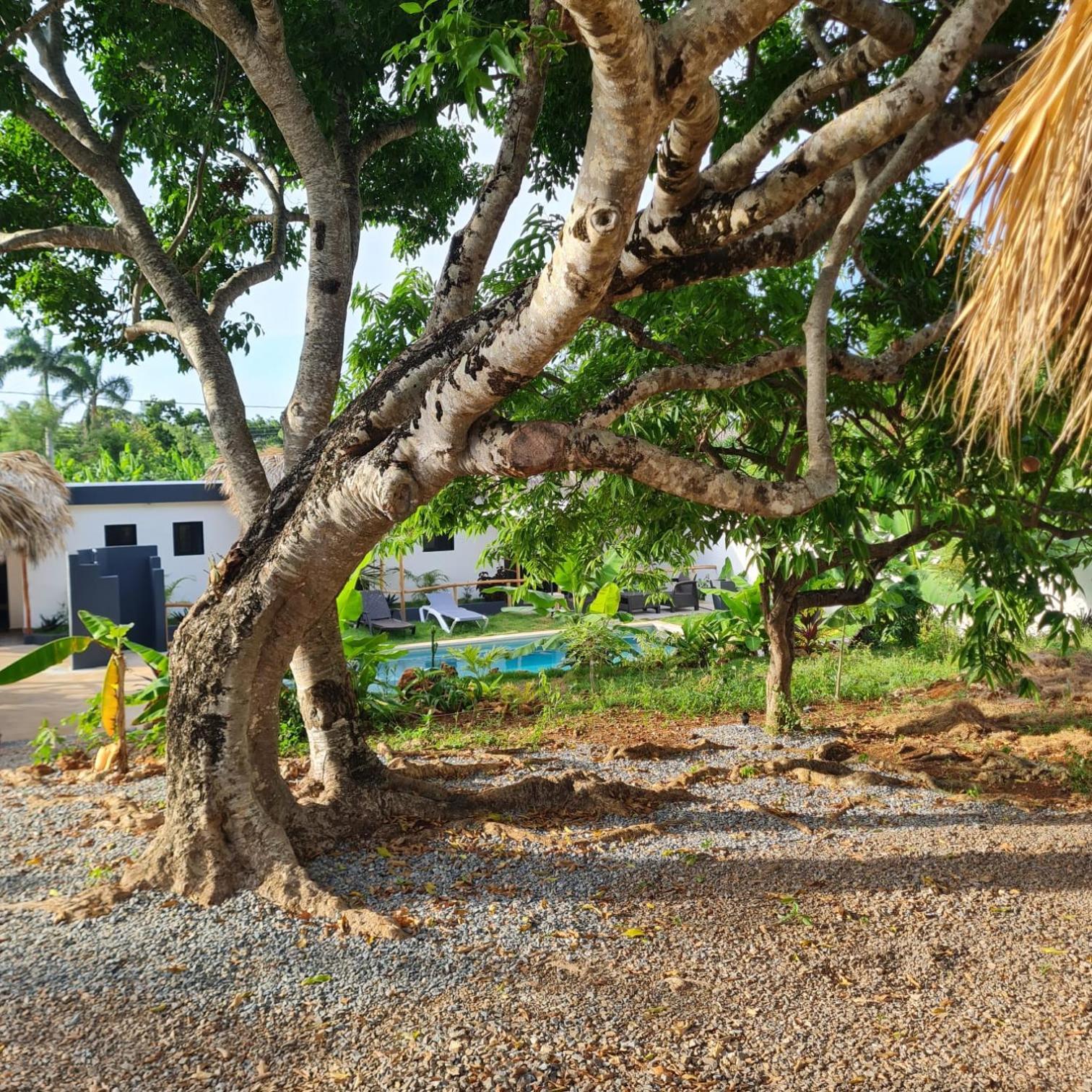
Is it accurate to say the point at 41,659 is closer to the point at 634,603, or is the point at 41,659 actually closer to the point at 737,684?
the point at 737,684

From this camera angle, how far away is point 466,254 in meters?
4.88

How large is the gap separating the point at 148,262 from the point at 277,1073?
15.8 ft

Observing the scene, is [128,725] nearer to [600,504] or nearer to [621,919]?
[600,504]

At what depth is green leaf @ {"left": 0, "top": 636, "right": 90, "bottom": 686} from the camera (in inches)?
247

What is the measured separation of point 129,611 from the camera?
51.4 feet

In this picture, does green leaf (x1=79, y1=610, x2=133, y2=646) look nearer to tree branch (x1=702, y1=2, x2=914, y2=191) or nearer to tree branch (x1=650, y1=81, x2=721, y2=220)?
tree branch (x1=650, y1=81, x2=721, y2=220)

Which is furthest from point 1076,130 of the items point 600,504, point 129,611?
point 129,611

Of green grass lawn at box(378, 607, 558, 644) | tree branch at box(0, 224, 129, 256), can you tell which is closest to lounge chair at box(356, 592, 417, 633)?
green grass lawn at box(378, 607, 558, 644)

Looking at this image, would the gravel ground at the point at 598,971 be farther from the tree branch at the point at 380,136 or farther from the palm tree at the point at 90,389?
the palm tree at the point at 90,389

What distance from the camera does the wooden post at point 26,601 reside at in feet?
57.8

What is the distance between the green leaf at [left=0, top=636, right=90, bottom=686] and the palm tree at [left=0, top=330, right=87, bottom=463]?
40.2 metres

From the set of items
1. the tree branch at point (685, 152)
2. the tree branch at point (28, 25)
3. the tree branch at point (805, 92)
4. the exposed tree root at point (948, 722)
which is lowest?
the exposed tree root at point (948, 722)

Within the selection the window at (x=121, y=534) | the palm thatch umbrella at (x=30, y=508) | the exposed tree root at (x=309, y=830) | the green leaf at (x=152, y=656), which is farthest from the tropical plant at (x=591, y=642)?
the window at (x=121, y=534)

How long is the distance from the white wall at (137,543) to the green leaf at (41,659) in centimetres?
1256
